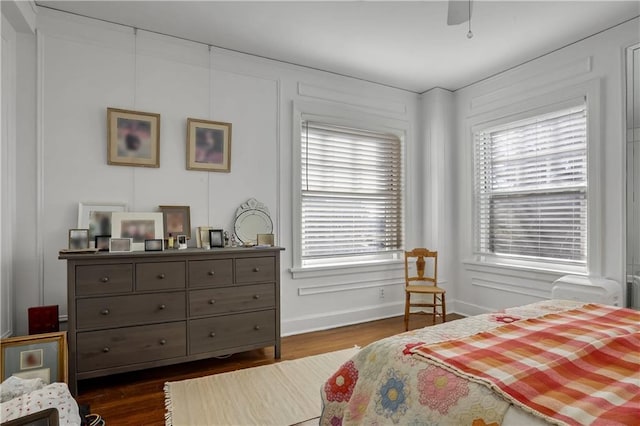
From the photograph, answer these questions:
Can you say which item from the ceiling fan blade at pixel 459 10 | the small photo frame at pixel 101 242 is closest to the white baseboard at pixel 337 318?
the small photo frame at pixel 101 242

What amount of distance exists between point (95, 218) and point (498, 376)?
306 cm

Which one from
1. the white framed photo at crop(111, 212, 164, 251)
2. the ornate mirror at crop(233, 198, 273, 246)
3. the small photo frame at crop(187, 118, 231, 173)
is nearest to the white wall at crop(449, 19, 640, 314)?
the ornate mirror at crop(233, 198, 273, 246)

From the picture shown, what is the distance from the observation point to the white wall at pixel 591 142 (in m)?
3.20

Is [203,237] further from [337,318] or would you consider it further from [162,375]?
[337,318]

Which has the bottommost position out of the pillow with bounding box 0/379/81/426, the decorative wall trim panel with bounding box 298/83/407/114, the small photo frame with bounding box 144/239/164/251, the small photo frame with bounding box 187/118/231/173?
the pillow with bounding box 0/379/81/426

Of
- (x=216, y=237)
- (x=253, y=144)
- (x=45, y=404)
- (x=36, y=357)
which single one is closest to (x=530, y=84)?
(x=253, y=144)

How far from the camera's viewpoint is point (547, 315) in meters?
2.02

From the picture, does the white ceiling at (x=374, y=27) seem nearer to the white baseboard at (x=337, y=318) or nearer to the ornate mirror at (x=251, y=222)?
the ornate mirror at (x=251, y=222)

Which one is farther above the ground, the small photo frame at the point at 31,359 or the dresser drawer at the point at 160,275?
the dresser drawer at the point at 160,275

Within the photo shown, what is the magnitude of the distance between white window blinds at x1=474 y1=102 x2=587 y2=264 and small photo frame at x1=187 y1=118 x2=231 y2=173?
2.99 m

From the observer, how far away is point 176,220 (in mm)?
3344

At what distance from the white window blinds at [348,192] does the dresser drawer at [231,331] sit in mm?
1024

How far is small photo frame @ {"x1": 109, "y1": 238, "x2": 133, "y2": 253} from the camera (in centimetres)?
277

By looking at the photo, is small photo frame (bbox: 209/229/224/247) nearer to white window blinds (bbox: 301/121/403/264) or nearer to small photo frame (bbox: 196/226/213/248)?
small photo frame (bbox: 196/226/213/248)
